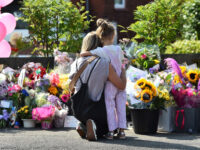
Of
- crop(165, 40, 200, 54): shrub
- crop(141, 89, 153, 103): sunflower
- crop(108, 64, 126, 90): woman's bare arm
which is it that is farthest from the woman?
crop(165, 40, 200, 54): shrub

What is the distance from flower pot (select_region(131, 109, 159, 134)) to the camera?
6695 millimetres

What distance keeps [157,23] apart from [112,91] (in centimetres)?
442

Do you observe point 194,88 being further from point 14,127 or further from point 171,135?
point 14,127

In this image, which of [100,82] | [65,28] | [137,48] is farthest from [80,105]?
[65,28]

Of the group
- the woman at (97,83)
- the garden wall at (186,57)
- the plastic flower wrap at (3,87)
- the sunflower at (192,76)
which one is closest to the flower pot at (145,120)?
the woman at (97,83)

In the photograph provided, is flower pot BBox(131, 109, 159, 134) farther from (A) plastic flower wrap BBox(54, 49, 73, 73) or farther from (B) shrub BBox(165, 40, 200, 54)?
(B) shrub BBox(165, 40, 200, 54)

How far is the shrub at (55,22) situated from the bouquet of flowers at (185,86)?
134 inches

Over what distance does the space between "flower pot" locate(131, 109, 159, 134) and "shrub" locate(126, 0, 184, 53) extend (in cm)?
363

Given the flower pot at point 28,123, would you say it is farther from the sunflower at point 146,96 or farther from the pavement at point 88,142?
the sunflower at point 146,96

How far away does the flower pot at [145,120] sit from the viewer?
670cm

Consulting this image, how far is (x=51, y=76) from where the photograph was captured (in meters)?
8.63

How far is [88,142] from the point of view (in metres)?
5.93

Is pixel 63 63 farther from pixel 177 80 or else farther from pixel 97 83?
pixel 97 83

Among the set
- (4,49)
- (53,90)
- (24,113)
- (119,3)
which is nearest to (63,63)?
(53,90)
